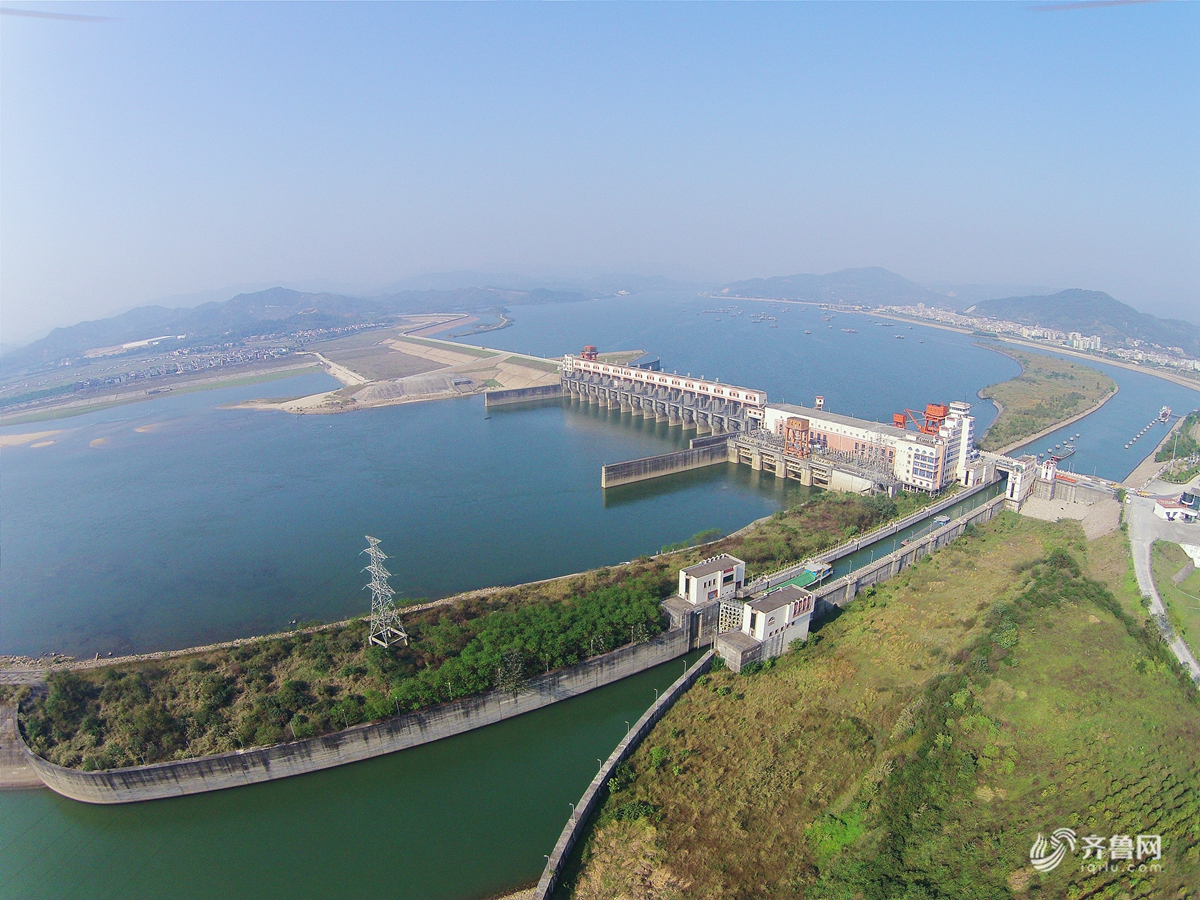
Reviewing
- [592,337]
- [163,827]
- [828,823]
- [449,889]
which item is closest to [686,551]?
[828,823]

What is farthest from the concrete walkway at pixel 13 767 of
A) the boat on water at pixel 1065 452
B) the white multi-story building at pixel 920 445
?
the boat on water at pixel 1065 452

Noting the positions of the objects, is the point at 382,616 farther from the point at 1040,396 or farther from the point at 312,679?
the point at 1040,396

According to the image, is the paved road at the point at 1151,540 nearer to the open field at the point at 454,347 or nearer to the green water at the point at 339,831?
the green water at the point at 339,831

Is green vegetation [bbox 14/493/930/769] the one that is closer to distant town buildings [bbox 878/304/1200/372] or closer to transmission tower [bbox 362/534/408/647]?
transmission tower [bbox 362/534/408/647]

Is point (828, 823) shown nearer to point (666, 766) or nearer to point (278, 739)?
point (666, 766)

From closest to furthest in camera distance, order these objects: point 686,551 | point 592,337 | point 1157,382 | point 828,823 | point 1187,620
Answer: point 828,823 → point 1187,620 → point 686,551 → point 1157,382 → point 592,337

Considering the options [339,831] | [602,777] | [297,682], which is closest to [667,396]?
[297,682]
